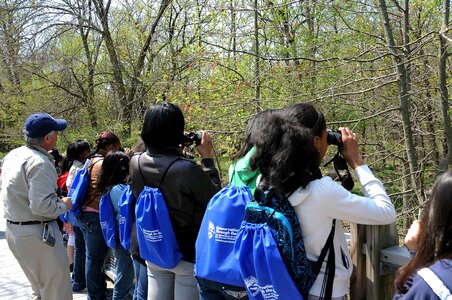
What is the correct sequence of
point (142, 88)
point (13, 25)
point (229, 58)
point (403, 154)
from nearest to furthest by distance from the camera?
point (403, 154) → point (229, 58) → point (142, 88) → point (13, 25)

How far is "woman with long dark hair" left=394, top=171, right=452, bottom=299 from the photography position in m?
1.31

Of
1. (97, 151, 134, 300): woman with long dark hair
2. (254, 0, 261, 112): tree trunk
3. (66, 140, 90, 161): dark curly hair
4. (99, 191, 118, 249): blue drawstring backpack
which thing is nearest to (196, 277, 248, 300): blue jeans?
(99, 191, 118, 249): blue drawstring backpack

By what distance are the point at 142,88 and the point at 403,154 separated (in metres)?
7.33

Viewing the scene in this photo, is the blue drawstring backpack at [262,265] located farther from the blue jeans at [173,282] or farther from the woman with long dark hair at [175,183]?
the blue jeans at [173,282]

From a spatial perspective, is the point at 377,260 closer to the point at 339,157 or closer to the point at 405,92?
the point at 339,157

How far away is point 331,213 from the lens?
1812 mm

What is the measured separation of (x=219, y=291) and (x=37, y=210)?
174 centimetres

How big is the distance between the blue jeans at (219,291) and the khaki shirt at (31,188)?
1.62 meters

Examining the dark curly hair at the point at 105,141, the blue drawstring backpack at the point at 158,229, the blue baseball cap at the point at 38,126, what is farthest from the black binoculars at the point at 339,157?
the dark curly hair at the point at 105,141

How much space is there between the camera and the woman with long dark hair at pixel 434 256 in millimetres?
1312

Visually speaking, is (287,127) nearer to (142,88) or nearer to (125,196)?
(125,196)

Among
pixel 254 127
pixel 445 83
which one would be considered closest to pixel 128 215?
pixel 254 127

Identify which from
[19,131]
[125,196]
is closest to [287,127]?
[125,196]

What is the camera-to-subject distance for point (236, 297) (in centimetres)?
211
